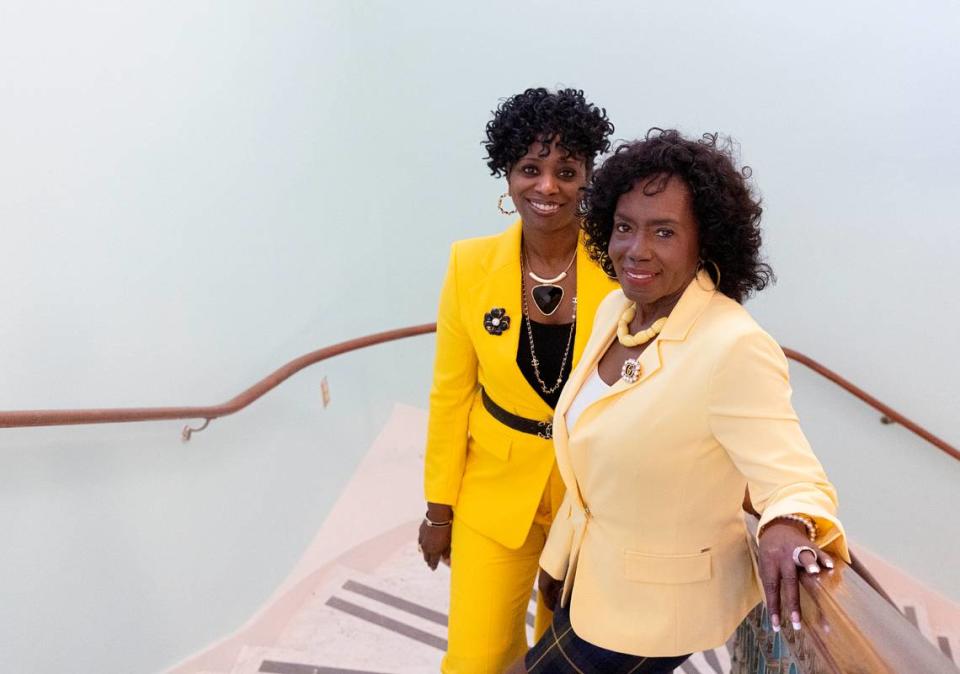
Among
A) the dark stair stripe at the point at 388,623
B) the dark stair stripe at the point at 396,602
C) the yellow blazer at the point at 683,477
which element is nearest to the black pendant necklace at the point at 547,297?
the yellow blazer at the point at 683,477

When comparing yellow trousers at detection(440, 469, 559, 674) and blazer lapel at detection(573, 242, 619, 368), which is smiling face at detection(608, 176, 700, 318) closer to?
blazer lapel at detection(573, 242, 619, 368)

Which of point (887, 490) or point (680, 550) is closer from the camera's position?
point (680, 550)

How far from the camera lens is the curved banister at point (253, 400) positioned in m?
2.19

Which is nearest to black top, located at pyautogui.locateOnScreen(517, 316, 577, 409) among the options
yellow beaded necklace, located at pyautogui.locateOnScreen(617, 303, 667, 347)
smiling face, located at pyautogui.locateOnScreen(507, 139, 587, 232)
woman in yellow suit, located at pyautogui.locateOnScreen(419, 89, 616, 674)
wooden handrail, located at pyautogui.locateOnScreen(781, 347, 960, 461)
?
woman in yellow suit, located at pyautogui.locateOnScreen(419, 89, 616, 674)

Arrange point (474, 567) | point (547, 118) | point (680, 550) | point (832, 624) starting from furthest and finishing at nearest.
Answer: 1. point (474, 567)
2. point (547, 118)
3. point (680, 550)
4. point (832, 624)

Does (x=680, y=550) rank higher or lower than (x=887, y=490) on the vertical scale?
higher

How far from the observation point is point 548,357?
2004mm

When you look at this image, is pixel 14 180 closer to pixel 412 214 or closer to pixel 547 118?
pixel 547 118

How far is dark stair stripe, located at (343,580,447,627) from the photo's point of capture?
11.2ft

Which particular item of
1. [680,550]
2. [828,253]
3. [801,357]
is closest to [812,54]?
[828,253]

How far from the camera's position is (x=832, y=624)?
1.06m

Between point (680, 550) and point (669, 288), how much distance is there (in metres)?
0.47

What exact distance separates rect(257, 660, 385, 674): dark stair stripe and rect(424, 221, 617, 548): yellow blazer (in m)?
1.20

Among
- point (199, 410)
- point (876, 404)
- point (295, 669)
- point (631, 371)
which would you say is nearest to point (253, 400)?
point (199, 410)
